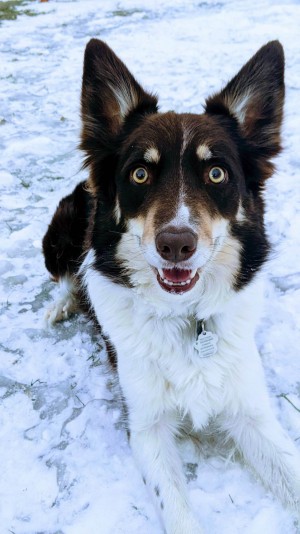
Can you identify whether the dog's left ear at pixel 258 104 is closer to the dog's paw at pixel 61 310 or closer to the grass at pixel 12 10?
the dog's paw at pixel 61 310

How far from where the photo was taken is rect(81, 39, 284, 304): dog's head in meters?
2.66

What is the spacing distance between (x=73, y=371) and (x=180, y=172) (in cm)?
181

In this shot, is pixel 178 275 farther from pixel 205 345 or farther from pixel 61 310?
pixel 61 310

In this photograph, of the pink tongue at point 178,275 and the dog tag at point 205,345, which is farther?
the dog tag at point 205,345

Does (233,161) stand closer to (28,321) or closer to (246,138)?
(246,138)

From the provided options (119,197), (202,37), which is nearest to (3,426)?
(119,197)

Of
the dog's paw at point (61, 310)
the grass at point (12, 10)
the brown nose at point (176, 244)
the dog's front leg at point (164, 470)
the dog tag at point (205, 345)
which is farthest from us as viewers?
the grass at point (12, 10)

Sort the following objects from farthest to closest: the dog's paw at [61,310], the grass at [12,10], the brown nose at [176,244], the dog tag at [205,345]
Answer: the grass at [12,10]
the dog's paw at [61,310]
the dog tag at [205,345]
the brown nose at [176,244]

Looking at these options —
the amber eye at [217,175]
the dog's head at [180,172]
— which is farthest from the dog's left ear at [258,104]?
the amber eye at [217,175]

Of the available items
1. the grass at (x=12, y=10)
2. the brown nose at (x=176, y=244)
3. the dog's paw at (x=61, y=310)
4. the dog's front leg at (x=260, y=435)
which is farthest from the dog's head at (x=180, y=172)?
the grass at (x=12, y=10)

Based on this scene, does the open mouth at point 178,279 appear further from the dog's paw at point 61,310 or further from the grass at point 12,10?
the grass at point 12,10

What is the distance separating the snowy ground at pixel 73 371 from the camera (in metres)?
2.81

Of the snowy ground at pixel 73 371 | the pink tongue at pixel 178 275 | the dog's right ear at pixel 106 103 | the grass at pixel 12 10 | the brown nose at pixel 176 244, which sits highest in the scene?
the dog's right ear at pixel 106 103

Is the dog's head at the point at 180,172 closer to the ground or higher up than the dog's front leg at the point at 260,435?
higher up
